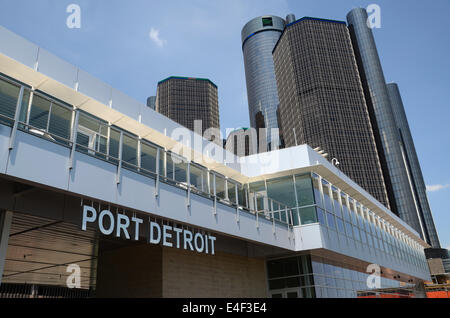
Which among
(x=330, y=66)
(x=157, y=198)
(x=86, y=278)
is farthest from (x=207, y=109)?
(x=157, y=198)

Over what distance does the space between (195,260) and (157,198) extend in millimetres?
5748

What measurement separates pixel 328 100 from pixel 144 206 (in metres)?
124

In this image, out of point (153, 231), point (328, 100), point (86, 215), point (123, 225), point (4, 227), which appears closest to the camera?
point (4, 227)

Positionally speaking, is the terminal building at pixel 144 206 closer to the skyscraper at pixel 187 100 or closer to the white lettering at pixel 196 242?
the white lettering at pixel 196 242

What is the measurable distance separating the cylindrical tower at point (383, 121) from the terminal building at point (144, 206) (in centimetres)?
12797

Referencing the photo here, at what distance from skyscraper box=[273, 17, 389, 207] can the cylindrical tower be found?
21071 millimetres

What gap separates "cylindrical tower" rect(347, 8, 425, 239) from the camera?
472ft

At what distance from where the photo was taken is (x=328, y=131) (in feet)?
405

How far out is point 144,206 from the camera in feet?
35.1

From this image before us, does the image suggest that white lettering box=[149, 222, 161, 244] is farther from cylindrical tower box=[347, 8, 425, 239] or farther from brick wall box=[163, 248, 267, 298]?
cylindrical tower box=[347, 8, 425, 239]
